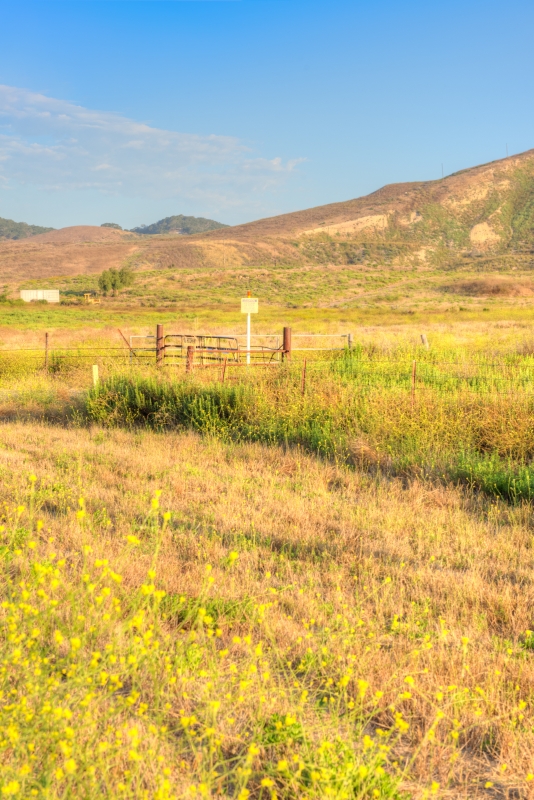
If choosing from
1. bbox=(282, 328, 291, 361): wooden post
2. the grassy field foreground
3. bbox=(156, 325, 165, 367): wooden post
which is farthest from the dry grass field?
bbox=(156, 325, 165, 367): wooden post

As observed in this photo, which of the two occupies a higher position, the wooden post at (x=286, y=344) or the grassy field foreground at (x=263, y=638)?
the wooden post at (x=286, y=344)

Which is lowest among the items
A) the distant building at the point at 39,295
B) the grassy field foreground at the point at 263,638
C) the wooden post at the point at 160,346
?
the grassy field foreground at the point at 263,638

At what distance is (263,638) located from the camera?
4.23m

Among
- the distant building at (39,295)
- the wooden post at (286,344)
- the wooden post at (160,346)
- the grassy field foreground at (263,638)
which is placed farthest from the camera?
the distant building at (39,295)

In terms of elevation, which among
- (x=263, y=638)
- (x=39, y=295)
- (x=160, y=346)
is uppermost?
(x=39, y=295)

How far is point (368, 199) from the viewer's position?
579 feet

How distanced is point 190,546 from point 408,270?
11237cm

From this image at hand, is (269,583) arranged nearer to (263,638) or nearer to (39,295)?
(263,638)

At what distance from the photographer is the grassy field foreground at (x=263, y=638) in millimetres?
2871

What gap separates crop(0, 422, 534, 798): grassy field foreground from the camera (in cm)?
287

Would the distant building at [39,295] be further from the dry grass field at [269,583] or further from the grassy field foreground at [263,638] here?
the grassy field foreground at [263,638]

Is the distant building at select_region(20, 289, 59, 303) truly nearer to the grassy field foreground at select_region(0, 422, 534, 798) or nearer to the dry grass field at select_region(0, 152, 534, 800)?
the dry grass field at select_region(0, 152, 534, 800)

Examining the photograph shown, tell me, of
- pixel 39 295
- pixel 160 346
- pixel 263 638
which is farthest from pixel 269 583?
pixel 39 295

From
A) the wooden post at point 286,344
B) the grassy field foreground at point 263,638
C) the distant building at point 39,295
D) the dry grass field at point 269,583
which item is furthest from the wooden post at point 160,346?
the distant building at point 39,295
